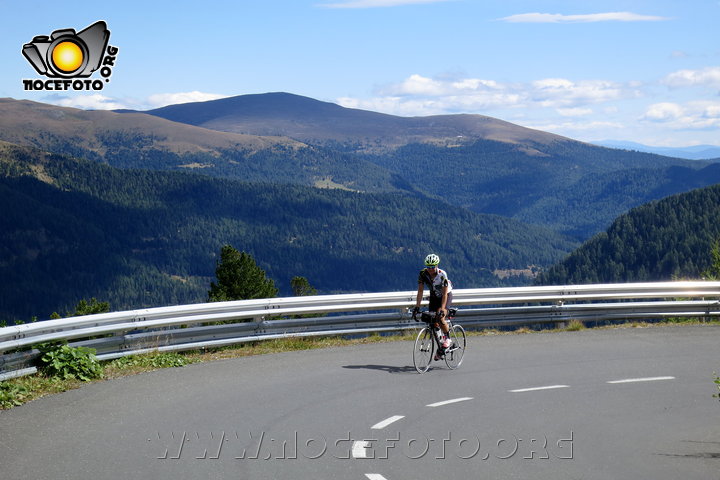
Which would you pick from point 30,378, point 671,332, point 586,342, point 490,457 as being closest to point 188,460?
point 490,457

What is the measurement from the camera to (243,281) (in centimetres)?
7575

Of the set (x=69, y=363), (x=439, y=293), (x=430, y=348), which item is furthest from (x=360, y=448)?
(x=69, y=363)

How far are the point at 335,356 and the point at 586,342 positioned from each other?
4591mm

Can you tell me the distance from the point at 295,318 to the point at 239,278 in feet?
199

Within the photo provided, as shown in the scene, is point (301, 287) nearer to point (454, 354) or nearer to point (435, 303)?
point (454, 354)

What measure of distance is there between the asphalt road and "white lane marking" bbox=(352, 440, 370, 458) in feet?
0.12

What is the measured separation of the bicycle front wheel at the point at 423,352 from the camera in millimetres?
13086

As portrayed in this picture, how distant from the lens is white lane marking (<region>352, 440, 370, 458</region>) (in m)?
8.26

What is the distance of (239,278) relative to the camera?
76000 millimetres

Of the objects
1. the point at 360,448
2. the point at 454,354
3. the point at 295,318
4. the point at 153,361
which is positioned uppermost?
the point at 295,318

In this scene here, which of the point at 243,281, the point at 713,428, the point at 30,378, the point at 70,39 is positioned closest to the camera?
the point at 713,428

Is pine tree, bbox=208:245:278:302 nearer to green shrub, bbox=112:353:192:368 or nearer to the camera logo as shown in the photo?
the camera logo

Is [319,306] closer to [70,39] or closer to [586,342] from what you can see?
[586,342]

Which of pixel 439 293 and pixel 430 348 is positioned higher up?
pixel 439 293
